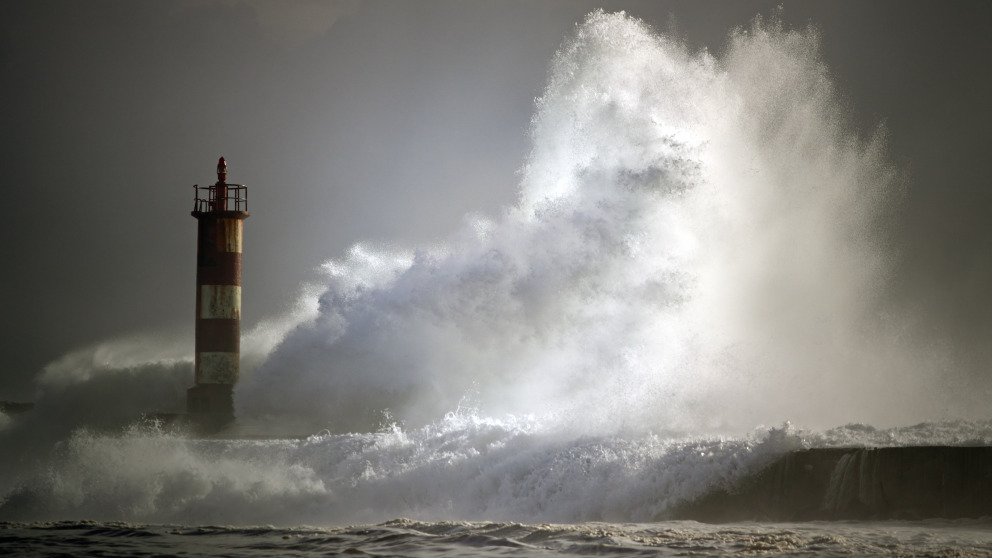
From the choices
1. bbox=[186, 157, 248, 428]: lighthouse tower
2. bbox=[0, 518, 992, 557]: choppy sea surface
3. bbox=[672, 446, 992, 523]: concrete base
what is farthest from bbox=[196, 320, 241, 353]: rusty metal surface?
bbox=[672, 446, 992, 523]: concrete base

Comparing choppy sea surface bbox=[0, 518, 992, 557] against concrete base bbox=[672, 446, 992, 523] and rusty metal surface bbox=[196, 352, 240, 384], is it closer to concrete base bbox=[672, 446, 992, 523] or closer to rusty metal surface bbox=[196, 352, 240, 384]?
concrete base bbox=[672, 446, 992, 523]

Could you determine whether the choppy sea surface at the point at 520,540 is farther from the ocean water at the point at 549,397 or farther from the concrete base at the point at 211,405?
the concrete base at the point at 211,405

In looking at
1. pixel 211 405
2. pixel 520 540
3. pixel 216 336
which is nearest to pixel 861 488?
pixel 520 540

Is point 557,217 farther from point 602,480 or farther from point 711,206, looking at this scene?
point 602,480

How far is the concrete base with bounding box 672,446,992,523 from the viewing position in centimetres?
922

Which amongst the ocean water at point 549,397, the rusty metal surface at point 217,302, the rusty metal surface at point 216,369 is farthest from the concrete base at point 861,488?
the rusty metal surface at point 217,302

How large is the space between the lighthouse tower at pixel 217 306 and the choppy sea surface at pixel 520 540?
10276 millimetres

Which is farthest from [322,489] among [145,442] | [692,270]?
[692,270]

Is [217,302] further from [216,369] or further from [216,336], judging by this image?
[216,369]

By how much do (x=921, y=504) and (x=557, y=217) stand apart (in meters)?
9.95

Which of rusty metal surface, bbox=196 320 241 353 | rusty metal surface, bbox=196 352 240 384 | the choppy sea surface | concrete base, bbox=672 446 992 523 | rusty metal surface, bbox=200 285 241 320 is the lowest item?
the choppy sea surface

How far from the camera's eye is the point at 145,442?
13.8 metres

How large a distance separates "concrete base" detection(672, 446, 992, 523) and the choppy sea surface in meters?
0.36

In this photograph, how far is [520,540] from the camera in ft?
26.7
